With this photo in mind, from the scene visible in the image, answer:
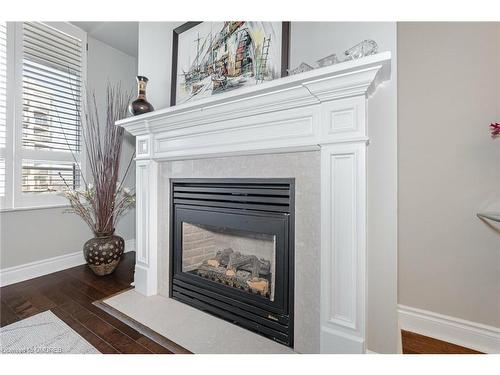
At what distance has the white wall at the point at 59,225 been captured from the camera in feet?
7.71

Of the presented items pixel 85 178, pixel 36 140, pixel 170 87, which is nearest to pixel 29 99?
pixel 36 140

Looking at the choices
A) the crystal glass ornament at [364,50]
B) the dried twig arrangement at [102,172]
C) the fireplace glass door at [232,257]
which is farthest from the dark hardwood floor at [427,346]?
the dried twig arrangement at [102,172]

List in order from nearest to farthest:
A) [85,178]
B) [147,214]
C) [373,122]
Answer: [373,122], [147,214], [85,178]

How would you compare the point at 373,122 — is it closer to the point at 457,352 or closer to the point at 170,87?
the point at 457,352

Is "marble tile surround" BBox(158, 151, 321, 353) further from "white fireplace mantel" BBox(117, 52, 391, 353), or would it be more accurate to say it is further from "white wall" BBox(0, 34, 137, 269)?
"white wall" BBox(0, 34, 137, 269)

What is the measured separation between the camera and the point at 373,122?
1.25m

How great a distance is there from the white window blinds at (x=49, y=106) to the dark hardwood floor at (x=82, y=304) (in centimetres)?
93

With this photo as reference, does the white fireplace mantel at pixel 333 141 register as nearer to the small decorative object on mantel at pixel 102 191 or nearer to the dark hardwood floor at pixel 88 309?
the dark hardwood floor at pixel 88 309

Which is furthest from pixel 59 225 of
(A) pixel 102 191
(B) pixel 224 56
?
(B) pixel 224 56

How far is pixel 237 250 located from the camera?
178 cm

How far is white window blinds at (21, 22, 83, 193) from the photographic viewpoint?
2432 millimetres
